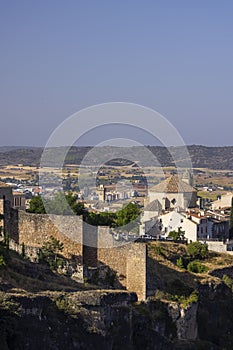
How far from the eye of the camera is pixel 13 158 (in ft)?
353

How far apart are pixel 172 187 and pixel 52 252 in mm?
26065

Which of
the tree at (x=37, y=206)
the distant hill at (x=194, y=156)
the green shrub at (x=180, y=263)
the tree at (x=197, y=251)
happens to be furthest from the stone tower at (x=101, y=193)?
the green shrub at (x=180, y=263)

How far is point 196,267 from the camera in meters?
32.4

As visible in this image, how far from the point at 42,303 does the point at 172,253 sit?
15238 millimetres

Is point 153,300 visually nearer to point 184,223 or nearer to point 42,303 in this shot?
point 42,303

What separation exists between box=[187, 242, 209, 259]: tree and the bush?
1.29 m

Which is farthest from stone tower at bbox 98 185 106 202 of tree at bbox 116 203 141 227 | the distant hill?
the distant hill

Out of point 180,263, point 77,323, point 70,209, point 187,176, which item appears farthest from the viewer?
point 187,176

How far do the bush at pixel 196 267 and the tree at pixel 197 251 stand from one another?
129cm

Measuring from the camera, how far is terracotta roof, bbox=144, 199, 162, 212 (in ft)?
160

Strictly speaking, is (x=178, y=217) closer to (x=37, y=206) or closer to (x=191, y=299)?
(x=37, y=206)

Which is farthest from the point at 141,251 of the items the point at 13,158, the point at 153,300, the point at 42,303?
the point at 13,158

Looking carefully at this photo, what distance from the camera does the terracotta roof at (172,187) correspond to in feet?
174

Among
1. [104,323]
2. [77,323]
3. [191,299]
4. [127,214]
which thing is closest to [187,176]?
[127,214]
